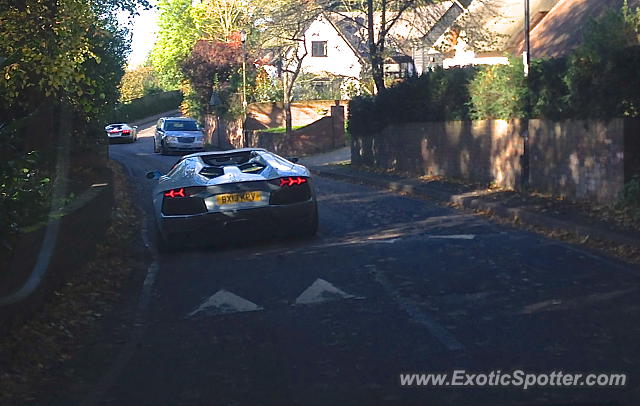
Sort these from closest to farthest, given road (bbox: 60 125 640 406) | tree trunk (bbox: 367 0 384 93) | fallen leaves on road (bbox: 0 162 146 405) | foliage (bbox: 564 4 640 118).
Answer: road (bbox: 60 125 640 406)
fallen leaves on road (bbox: 0 162 146 405)
foliage (bbox: 564 4 640 118)
tree trunk (bbox: 367 0 384 93)

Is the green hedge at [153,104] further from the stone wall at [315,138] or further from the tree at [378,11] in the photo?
the tree at [378,11]

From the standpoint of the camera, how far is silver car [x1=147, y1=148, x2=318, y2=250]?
36.6 ft

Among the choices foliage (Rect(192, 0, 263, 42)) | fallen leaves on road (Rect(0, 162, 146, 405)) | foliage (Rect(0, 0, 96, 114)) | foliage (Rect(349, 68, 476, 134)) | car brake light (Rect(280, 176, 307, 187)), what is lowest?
fallen leaves on road (Rect(0, 162, 146, 405))

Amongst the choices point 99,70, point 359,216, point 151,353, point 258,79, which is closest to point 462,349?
point 151,353

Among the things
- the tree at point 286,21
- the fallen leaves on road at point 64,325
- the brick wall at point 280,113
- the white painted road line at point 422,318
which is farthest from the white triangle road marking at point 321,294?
the brick wall at point 280,113

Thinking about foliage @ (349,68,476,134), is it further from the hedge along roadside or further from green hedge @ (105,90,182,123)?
green hedge @ (105,90,182,123)

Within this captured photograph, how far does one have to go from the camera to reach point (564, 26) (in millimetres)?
28438

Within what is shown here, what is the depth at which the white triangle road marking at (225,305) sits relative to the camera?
8.08 m

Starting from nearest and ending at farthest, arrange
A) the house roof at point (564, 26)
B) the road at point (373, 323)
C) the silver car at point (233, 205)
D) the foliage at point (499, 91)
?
the road at point (373, 323)
the silver car at point (233, 205)
the foliage at point (499, 91)
the house roof at point (564, 26)

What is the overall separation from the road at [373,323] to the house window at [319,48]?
171ft

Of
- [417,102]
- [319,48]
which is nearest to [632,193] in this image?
[417,102]

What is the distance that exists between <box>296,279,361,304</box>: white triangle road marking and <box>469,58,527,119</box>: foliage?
8964 mm

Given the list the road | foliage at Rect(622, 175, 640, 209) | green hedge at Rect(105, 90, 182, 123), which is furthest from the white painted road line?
green hedge at Rect(105, 90, 182, 123)

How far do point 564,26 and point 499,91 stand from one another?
12.1 m
